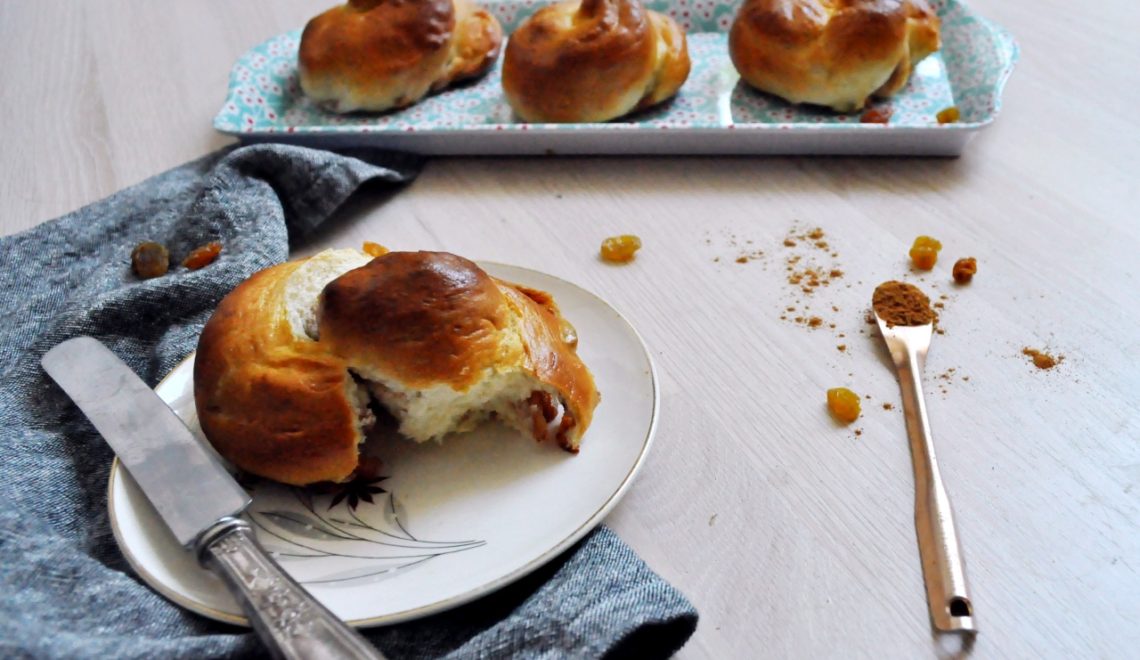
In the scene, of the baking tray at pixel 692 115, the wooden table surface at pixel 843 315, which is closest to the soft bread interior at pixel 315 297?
the wooden table surface at pixel 843 315

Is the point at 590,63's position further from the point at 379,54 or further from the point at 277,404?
the point at 277,404

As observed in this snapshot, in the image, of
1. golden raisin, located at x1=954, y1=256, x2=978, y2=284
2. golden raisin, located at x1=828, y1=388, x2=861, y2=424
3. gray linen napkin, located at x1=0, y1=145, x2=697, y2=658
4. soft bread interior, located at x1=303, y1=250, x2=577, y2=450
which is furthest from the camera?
golden raisin, located at x1=954, y1=256, x2=978, y2=284

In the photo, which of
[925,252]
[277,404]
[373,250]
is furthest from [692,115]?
[277,404]

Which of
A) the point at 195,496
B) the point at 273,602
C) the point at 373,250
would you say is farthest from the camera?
the point at 373,250

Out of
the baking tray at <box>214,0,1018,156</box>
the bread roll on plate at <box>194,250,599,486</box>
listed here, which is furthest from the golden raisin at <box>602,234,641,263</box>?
the bread roll on plate at <box>194,250,599,486</box>

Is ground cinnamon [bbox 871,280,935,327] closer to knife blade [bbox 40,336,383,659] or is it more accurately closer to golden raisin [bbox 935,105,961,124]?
golden raisin [bbox 935,105,961,124]

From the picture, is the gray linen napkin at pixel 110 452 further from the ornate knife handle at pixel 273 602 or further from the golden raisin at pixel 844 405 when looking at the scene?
the golden raisin at pixel 844 405

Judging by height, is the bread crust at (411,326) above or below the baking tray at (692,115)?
above
